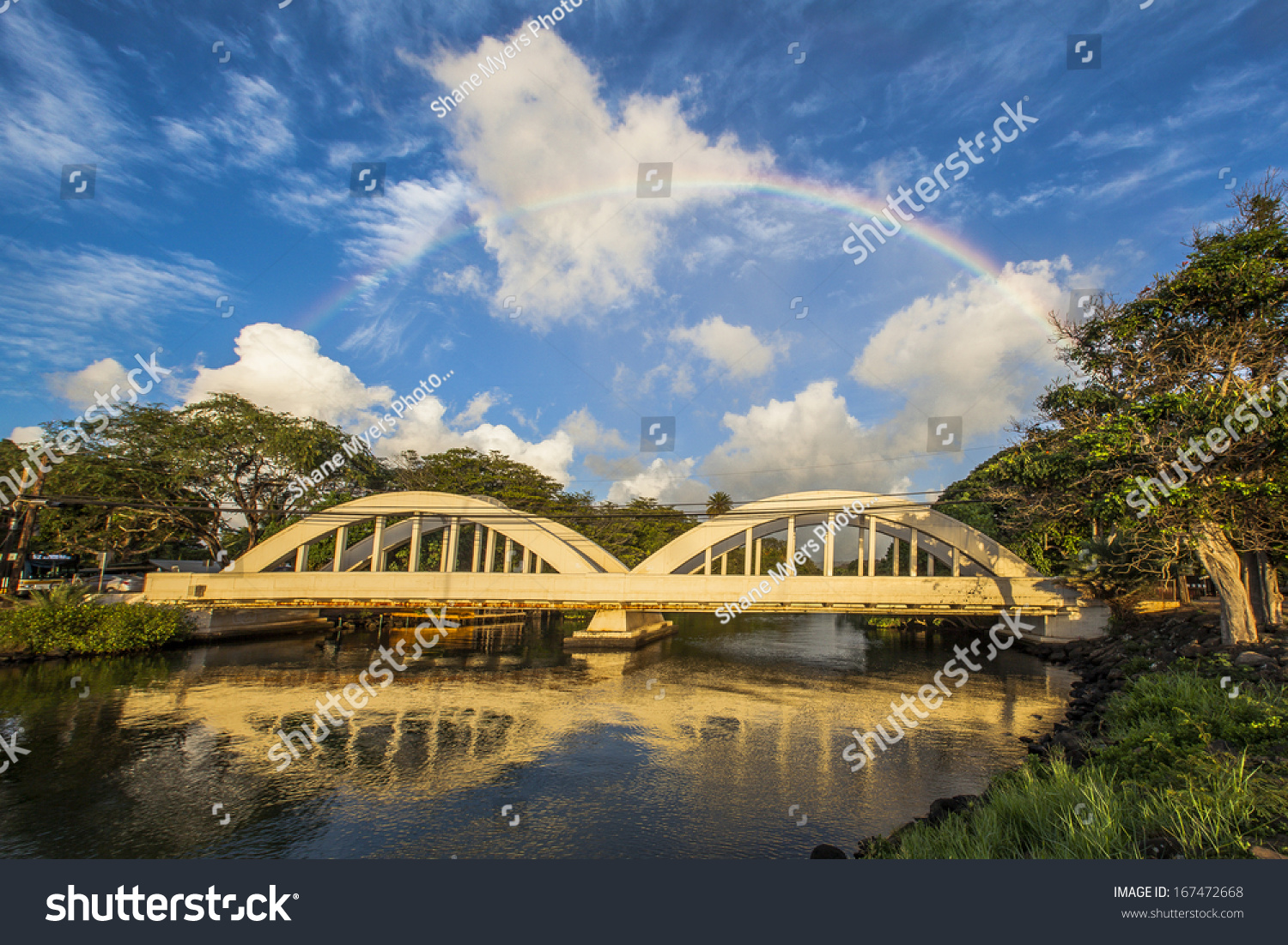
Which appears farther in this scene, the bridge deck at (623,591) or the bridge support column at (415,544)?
the bridge support column at (415,544)

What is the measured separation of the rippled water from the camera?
1045 cm

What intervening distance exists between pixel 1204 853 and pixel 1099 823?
98cm

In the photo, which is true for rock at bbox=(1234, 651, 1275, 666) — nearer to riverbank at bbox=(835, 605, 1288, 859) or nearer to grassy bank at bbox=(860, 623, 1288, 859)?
riverbank at bbox=(835, 605, 1288, 859)

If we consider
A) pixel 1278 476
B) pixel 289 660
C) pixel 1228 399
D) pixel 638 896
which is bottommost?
pixel 289 660

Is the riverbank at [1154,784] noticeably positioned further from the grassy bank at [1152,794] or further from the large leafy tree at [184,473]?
the large leafy tree at [184,473]

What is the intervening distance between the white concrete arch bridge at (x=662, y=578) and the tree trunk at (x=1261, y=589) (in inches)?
445

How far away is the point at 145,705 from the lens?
18.9 metres

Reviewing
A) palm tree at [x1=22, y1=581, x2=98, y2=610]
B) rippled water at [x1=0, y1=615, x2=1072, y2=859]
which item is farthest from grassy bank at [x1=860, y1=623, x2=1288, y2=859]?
palm tree at [x1=22, y1=581, x2=98, y2=610]

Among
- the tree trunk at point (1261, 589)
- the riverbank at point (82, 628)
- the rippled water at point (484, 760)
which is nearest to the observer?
the rippled water at point (484, 760)

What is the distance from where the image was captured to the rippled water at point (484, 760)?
411 inches

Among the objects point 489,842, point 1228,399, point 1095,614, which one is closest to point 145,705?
point 489,842

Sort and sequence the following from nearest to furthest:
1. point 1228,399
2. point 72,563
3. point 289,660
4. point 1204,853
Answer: point 1204,853 < point 1228,399 < point 289,660 < point 72,563

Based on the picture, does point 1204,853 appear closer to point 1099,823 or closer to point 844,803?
point 1099,823

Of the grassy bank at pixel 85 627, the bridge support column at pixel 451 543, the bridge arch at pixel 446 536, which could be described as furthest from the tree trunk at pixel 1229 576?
the grassy bank at pixel 85 627
